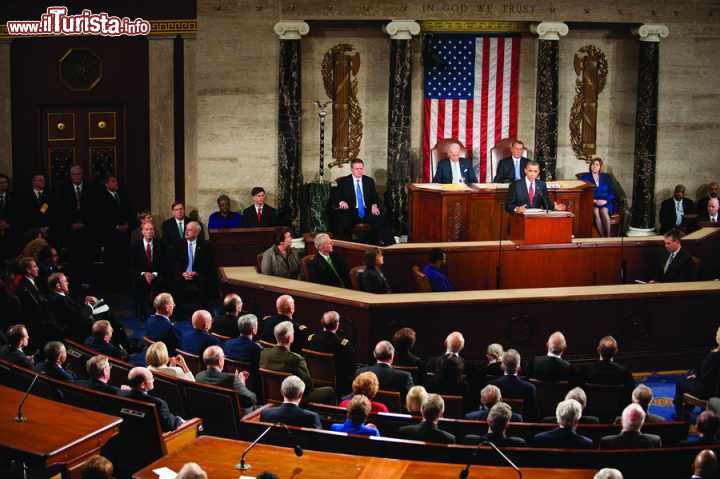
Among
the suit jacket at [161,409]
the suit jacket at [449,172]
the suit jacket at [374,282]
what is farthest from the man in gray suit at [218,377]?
the suit jacket at [449,172]

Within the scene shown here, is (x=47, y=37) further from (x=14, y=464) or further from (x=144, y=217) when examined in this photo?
(x=14, y=464)

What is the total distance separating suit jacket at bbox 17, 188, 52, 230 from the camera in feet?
46.8

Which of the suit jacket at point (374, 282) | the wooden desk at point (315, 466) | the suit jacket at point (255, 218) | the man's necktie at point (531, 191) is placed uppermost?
the man's necktie at point (531, 191)

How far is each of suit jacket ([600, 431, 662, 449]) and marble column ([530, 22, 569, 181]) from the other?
29.8 feet

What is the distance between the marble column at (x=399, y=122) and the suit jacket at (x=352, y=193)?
714 mm

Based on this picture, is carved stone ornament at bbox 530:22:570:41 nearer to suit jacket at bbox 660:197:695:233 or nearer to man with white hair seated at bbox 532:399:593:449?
suit jacket at bbox 660:197:695:233

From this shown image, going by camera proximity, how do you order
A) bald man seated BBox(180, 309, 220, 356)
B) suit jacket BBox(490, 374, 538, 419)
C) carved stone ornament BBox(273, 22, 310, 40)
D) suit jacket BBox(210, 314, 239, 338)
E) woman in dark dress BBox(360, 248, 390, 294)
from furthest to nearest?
carved stone ornament BBox(273, 22, 310, 40) < woman in dark dress BBox(360, 248, 390, 294) < suit jacket BBox(210, 314, 239, 338) < bald man seated BBox(180, 309, 220, 356) < suit jacket BBox(490, 374, 538, 419)

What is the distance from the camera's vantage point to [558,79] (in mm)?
15758

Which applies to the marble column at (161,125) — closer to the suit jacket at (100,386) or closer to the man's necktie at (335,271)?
the man's necktie at (335,271)

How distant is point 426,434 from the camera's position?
6.64m

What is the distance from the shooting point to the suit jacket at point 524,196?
42.7 feet

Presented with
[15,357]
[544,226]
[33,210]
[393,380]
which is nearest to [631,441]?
[393,380]

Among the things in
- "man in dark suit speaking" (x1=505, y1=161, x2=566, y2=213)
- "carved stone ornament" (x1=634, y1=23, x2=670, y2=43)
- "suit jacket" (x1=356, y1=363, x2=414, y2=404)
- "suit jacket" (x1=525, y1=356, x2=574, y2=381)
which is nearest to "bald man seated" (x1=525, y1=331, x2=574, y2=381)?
"suit jacket" (x1=525, y1=356, x2=574, y2=381)

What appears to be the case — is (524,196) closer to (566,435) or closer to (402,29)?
(402,29)
